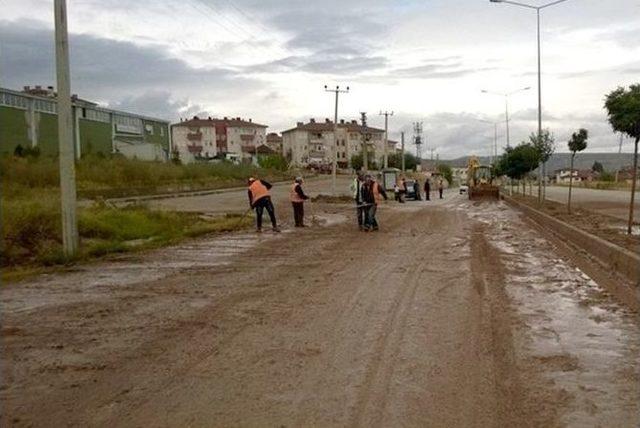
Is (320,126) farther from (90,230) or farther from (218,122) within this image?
(90,230)

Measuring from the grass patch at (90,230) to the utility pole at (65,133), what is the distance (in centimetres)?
48

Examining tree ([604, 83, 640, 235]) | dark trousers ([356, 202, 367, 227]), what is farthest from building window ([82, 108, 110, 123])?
tree ([604, 83, 640, 235])

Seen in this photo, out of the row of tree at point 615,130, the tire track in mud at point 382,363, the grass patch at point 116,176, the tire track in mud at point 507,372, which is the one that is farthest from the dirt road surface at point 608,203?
the grass patch at point 116,176

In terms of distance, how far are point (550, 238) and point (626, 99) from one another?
3862 mm

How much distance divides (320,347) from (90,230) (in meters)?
12.7

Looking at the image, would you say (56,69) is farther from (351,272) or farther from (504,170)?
(504,170)

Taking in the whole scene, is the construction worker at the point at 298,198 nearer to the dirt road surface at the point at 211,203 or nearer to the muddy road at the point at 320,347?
the dirt road surface at the point at 211,203

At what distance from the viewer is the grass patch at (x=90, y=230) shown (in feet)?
46.9

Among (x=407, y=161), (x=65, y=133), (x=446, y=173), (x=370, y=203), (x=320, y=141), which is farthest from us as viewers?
(x=320, y=141)

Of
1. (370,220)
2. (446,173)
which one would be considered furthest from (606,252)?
(446,173)

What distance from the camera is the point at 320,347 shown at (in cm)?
668

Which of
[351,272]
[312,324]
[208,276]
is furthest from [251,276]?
[312,324]

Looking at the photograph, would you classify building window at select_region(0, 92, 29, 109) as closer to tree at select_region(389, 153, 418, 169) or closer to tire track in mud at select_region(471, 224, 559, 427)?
tire track in mud at select_region(471, 224, 559, 427)

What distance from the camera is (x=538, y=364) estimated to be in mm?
6086
